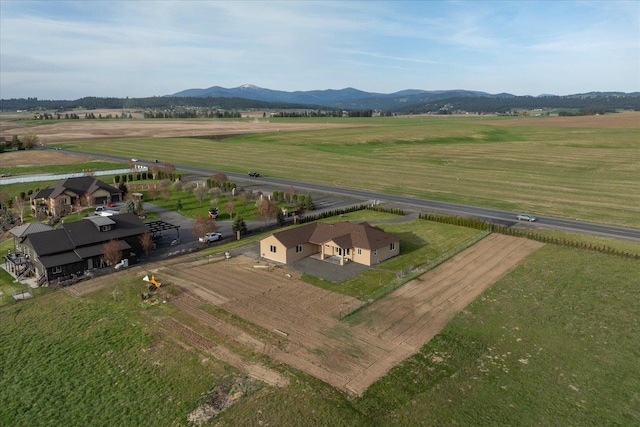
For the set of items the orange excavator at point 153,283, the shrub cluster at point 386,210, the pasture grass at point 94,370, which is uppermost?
the shrub cluster at point 386,210

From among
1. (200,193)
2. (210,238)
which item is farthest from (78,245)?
(200,193)

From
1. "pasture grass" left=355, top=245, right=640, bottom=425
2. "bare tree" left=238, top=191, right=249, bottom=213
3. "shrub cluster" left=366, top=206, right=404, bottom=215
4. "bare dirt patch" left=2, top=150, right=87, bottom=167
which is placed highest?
"bare dirt patch" left=2, top=150, right=87, bottom=167

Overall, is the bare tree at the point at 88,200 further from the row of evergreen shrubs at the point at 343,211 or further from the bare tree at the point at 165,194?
the row of evergreen shrubs at the point at 343,211

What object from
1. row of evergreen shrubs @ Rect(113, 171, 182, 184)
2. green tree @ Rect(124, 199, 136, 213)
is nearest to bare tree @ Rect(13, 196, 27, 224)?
green tree @ Rect(124, 199, 136, 213)

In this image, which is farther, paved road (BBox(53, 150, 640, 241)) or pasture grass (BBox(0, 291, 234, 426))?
paved road (BBox(53, 150, 640, 241))

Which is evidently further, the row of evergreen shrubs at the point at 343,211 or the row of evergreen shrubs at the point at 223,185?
the row of evergreen shrubs at the point at 223,185

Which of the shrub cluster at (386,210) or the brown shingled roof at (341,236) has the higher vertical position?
the brown shingled roof at (341,236)

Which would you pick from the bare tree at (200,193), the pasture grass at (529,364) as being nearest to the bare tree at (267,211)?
the bare tree at (200,193)

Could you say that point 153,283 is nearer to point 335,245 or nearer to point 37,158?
point 335,245

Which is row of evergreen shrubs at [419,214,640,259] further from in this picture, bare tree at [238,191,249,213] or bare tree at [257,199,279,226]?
bare tree at [238,191,249,213]
